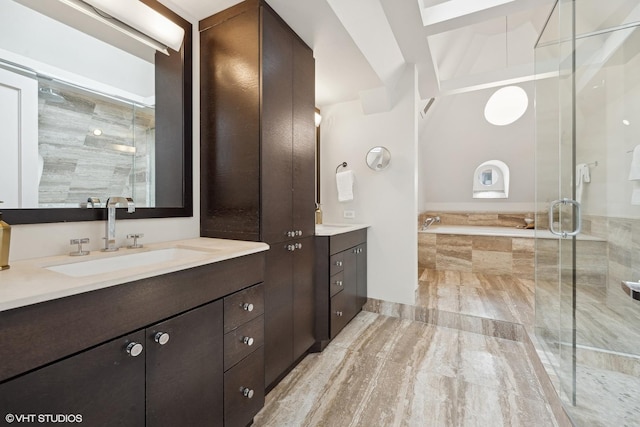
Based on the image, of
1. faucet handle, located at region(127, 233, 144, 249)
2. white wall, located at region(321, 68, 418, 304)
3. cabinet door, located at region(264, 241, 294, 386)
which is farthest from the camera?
white wall, located at region(321, 68, 418, 304)

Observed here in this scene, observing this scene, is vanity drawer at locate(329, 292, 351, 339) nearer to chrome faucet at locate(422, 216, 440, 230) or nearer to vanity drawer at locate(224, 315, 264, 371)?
vanity drawer at locate(224, 315, 264, 371)

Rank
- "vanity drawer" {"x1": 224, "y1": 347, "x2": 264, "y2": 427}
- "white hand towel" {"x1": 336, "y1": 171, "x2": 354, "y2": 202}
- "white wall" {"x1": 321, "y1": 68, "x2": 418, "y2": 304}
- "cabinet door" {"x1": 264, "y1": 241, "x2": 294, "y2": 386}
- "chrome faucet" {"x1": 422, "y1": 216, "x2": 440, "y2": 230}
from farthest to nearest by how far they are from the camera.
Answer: "chrome faucet" {"x1": 422, "y1": 216, "x2": 440, "y2": 230} → "white hand towel" {"x1": 336, "y1": 171, "x2": 354, "y2": 202} → "white wall" {"x1": 321, "y1": 68, "x2": 418, "y2": 304} → "cabinet door" {"x1": 264, "y1": 241, "x2": 294, "y2": 386} → "vanity drawer" {"x1": 224, "y1": 347, "x2": 264, "y2": 427}

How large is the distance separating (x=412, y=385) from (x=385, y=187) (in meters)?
1.73

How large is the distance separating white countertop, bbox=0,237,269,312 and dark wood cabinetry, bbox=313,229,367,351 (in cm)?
90

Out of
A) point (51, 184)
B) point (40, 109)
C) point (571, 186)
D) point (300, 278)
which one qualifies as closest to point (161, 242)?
point (51, 184)

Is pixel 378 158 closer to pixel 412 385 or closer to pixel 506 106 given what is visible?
pixel 412 385

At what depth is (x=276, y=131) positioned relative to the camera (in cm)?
158

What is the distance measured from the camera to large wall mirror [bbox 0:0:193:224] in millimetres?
1043

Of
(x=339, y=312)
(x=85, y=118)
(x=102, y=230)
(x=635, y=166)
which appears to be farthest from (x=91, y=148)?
(x=635, y=166)

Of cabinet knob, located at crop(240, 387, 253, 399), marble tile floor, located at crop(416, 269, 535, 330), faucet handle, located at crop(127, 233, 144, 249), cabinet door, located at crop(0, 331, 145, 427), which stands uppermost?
faucet handle, located at crop(127, 233, 144, 249)

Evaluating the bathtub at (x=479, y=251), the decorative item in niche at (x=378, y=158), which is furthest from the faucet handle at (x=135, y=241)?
the bathtub at (x=479, y=251)

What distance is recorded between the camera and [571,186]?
1684mm

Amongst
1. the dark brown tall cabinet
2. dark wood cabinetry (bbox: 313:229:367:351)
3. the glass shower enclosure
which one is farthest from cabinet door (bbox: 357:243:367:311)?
the glass shower enclosure

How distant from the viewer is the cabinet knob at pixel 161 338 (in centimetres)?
87
